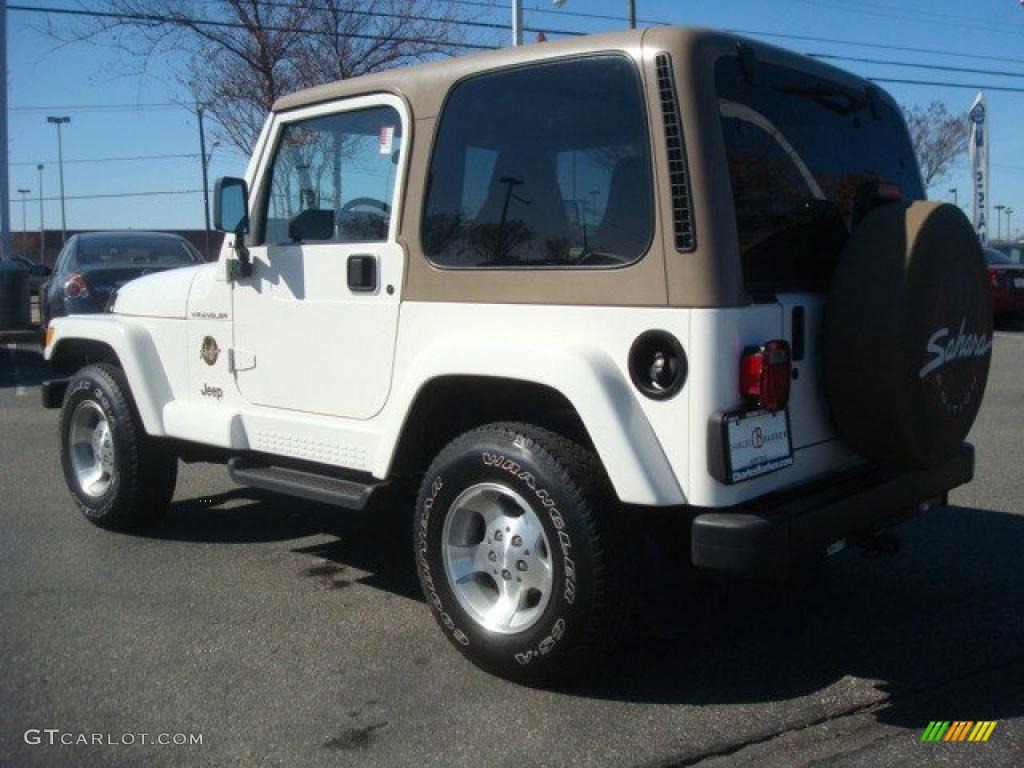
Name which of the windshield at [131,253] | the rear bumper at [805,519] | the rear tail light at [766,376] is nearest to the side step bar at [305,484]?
the rear bumper at [805,519]

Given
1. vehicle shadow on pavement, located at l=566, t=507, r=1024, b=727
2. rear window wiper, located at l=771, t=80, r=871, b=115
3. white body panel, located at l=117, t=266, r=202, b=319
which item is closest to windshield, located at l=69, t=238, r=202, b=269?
white body panel, located at l=117, t=266, r=202, b=319

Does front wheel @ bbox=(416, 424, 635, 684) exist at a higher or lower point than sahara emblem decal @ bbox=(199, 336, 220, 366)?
lower

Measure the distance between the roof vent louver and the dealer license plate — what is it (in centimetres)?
56

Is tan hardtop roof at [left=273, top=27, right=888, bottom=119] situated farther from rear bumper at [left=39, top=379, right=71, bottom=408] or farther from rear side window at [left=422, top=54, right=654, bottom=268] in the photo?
rear bumper at [left=39, top=379, right=71, bottom=408]

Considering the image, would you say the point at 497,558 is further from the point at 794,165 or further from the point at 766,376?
the point at 794,165

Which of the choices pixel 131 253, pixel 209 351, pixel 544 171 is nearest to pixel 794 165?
pixel 544 171

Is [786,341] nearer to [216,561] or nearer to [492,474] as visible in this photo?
[492,474]

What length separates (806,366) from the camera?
3.63 meters

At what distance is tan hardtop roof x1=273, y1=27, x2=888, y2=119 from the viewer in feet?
11.4

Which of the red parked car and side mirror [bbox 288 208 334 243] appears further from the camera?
the red parked car

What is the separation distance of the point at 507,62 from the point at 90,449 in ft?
11.2

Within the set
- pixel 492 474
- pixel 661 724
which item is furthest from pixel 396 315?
pixel 661 724

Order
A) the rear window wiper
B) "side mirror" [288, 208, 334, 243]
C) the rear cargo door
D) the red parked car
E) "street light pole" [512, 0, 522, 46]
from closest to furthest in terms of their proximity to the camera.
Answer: the rear cargo door → the rear window wiper → "side mirror" [288, 208, 334, 243] → the red parked car → "street light pole" [512, 0, 522, 46]

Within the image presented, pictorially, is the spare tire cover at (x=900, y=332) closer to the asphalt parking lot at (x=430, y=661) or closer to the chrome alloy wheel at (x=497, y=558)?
the asphalt parking lot at (x=430, y=661)
